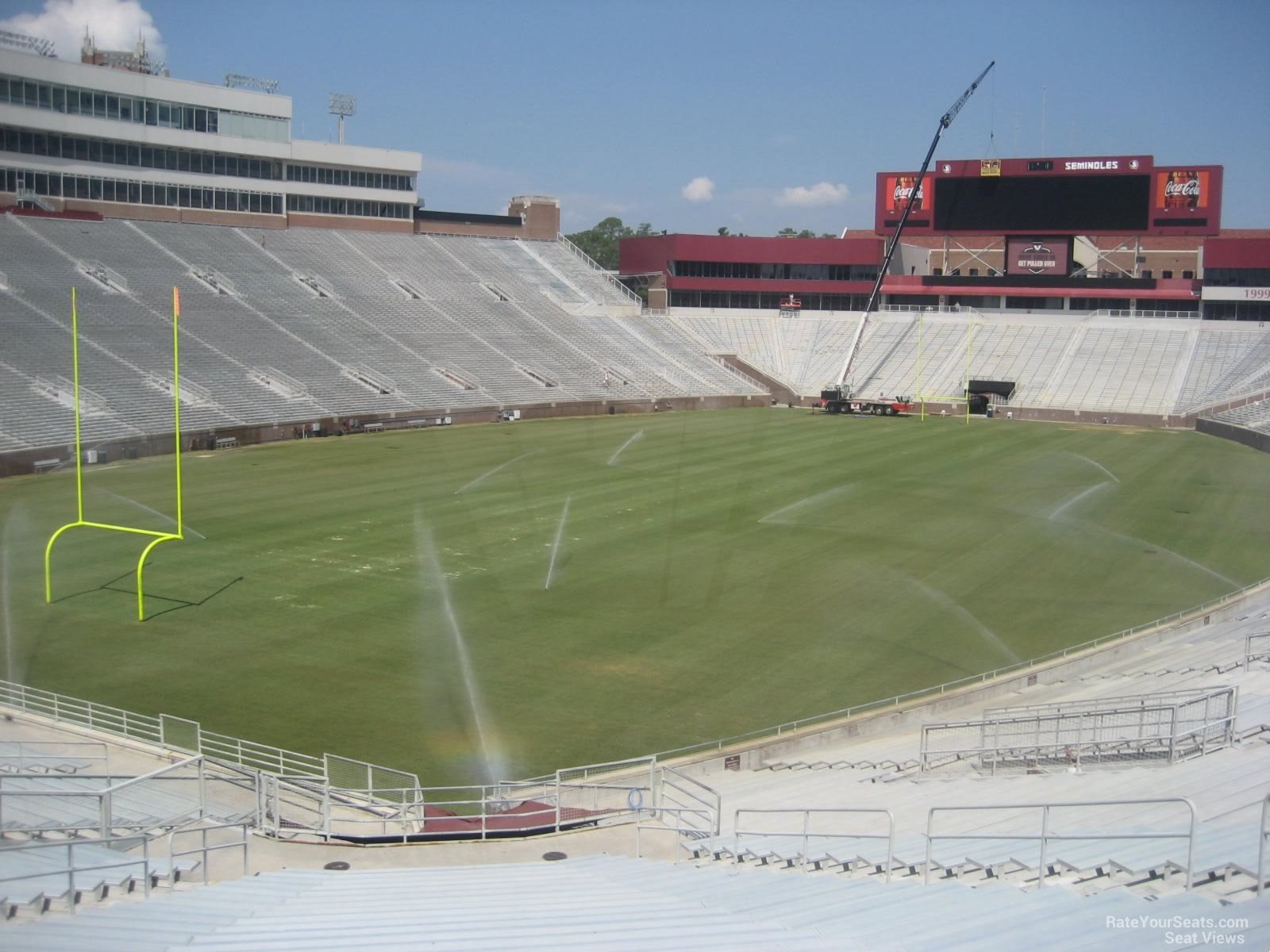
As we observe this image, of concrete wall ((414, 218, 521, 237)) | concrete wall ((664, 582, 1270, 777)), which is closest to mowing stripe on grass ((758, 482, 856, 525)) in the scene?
concrete wall ((664, 582, 1270, 777))

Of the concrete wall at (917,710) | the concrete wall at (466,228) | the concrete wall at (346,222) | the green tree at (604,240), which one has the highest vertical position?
the green tree at (604,240)

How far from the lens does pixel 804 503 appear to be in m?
40.7

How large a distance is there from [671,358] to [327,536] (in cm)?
5167

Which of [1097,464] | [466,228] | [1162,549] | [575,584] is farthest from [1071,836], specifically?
[466,228]

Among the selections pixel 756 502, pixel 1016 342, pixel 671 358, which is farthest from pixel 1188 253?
pixel 756 502

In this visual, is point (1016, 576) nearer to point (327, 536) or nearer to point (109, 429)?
point (327, 536)

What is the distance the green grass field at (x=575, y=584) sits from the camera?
2058cm

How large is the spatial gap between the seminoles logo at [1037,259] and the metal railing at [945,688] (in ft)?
190

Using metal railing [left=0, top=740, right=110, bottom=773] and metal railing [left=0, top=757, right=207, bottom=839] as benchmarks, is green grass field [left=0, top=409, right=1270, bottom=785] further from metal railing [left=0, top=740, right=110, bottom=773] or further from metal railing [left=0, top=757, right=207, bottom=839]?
metal railing [left=0, top=757, right=207, bottom=839]

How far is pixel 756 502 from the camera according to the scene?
1591 inches

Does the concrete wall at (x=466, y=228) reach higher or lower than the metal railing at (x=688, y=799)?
higher

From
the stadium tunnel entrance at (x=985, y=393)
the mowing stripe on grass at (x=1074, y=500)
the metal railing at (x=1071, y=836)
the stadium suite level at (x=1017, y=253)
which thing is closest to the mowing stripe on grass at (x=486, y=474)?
the mowing stripe on grass at (x=1074, y=500)

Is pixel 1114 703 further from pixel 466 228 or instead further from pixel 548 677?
pixel 466 228

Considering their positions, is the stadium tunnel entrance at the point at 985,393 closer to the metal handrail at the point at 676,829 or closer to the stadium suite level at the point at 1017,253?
the stadium suite level at the point at 1017,253
